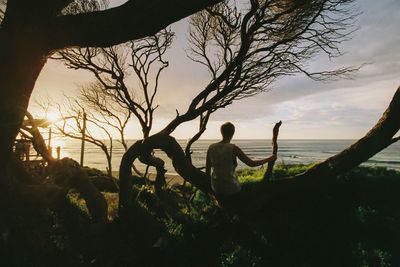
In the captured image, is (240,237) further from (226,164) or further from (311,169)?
(311,169)

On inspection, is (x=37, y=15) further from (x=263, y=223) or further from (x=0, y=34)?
(x=263, y=223)

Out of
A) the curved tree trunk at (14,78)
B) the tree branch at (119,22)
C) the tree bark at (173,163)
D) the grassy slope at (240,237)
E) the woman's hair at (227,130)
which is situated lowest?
the grassy slope at (240,237)

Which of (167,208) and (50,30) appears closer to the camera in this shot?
(50,30)

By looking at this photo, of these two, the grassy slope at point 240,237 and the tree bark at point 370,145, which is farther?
the grassy slope at point 240,237

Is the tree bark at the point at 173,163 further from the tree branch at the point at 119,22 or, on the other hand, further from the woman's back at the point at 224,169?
the tree branch at the point at 119,22

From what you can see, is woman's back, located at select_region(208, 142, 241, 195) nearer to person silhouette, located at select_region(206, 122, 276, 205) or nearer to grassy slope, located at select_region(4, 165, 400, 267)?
person silhouette, located at select_region(206, 122, 276, 205)

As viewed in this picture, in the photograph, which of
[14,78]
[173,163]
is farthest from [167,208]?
[14,78]

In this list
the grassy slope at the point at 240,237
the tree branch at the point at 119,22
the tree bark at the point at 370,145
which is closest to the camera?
the tree branch at the point at 119,22

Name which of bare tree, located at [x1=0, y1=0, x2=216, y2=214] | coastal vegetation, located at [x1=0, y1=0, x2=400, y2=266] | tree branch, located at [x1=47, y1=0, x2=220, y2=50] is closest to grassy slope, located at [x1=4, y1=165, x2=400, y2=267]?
coastal vegetation, located at [x1=0, y1=0, x2=400, y2=266]

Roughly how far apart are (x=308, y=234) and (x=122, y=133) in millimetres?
7287

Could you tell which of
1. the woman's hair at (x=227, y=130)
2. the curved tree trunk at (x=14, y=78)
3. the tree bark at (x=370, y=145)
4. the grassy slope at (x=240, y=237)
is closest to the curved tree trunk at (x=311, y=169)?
the tree bark at (x=370, y=145)

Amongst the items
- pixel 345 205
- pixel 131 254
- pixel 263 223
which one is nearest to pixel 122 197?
pixel 131 254

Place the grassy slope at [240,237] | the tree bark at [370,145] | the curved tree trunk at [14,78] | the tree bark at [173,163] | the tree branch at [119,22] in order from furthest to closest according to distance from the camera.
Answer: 1. the tree bark at [173,163]
2. the grassy slope at [240,237]
3. the tree bark at [370,145]
4. the curved tree trunk at [14,78]
5. the tree branch at [119,22]

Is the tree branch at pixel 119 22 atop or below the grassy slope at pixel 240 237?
atop
